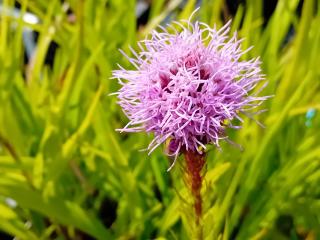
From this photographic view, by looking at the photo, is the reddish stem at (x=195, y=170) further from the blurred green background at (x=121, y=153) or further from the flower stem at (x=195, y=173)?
the blurred green background at (x=121, y=153)

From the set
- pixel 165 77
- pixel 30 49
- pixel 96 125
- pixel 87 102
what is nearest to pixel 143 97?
pixel 165 77

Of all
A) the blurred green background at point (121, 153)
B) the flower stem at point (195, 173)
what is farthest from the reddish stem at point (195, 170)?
the blurred green background at point (121, 153)

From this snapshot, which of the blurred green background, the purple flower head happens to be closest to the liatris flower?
the purple flower head

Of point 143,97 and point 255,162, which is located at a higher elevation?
point 143,97

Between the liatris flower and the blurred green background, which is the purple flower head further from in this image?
the blurred green background

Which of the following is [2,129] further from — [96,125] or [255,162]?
[255,162]

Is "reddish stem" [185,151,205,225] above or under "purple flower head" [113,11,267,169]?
under

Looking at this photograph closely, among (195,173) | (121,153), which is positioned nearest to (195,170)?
(195,173)

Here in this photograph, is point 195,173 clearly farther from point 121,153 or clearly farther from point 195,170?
point 121,153

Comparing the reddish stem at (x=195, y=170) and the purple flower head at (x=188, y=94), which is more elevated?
the purple flower head at (x=188, y=94)
